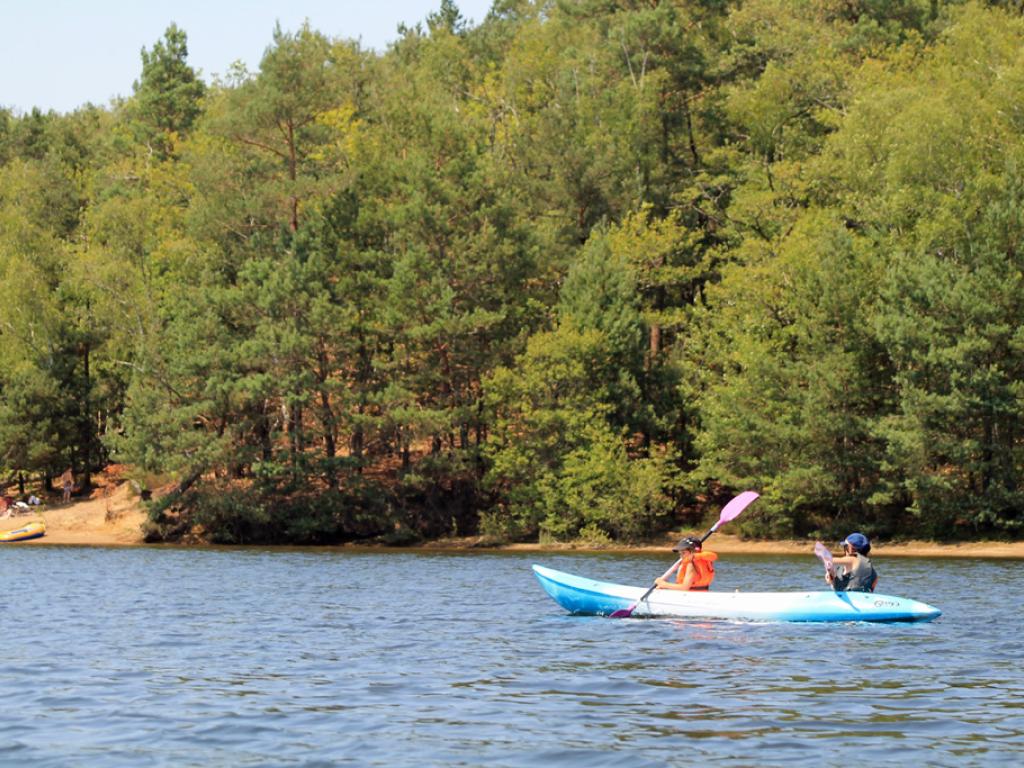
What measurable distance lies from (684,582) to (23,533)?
40455 millimetres

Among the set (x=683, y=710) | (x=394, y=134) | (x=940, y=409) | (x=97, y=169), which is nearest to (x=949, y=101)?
(x=940, y=409)

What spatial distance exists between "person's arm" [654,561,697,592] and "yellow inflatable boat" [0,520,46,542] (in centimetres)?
4011

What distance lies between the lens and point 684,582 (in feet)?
86.5

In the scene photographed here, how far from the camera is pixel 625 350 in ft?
183

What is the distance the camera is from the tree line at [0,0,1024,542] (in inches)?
1989

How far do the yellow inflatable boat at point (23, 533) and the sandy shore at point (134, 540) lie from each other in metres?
0.31

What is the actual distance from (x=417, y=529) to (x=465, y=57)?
132 ft

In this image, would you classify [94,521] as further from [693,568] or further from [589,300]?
[693,568]

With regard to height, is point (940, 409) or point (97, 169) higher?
point (97, 169)

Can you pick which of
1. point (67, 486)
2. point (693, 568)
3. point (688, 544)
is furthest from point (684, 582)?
point (67, 486)

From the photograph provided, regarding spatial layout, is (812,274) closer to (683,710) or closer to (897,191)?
(897,191)

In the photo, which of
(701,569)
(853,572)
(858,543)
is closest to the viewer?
(853,572)

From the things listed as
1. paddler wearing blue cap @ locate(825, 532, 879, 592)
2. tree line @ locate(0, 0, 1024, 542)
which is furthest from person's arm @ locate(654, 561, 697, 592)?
tree line @ locate(0, 0, 1024, 542)

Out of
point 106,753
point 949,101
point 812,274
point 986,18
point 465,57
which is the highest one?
point 465,57
